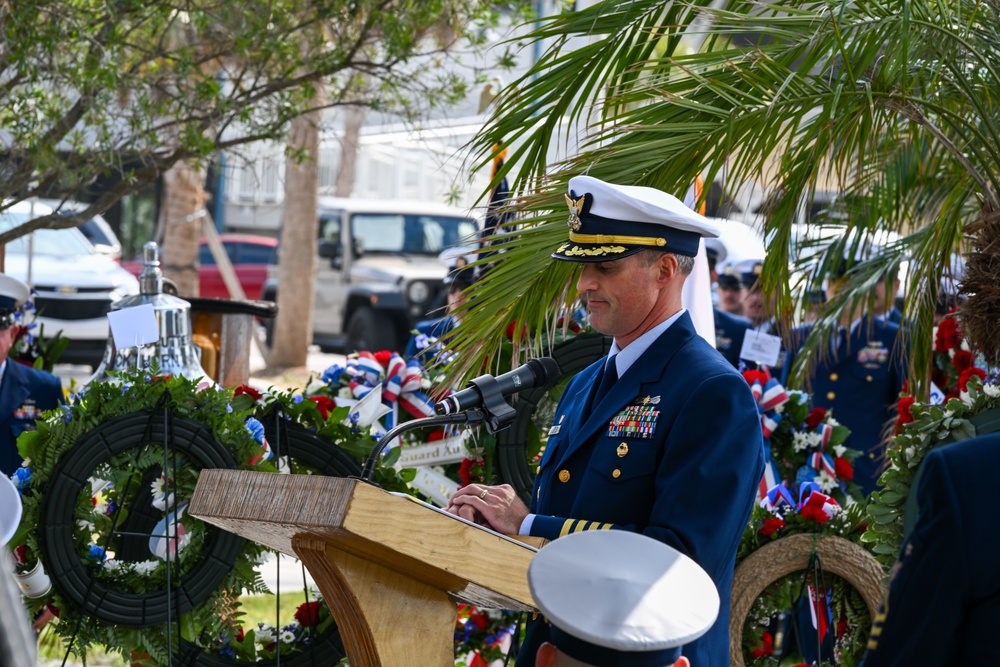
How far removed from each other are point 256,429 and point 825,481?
2.51m

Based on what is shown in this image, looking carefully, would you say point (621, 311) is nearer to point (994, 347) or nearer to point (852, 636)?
point (994, 347)

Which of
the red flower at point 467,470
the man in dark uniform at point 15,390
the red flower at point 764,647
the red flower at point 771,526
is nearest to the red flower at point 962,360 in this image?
the red flower at point 771,526

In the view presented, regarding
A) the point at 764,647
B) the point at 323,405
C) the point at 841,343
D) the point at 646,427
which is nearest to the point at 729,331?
the point at 841,343

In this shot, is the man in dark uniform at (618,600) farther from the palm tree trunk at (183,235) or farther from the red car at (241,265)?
the red car at (241,265)

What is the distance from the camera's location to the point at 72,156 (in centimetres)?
607

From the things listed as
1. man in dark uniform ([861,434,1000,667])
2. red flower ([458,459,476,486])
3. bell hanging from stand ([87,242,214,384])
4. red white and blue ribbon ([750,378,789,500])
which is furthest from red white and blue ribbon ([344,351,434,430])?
man in dark uniform ([861,434,1000,667])

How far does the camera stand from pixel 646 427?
2.78 metres

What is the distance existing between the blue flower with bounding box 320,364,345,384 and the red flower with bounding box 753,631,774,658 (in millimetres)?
2158

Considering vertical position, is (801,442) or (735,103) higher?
(735,103)

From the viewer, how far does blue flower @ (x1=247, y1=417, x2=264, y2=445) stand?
414 cm

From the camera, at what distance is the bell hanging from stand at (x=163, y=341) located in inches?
189

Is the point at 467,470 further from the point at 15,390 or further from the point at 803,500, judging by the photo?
the point at 15,390

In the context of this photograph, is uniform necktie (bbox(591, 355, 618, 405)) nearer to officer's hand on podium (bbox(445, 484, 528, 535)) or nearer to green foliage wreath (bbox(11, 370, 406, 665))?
officer's hand on podium (bbox(445, 484, 528, 535))

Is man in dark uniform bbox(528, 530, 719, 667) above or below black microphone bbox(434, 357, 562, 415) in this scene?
above
